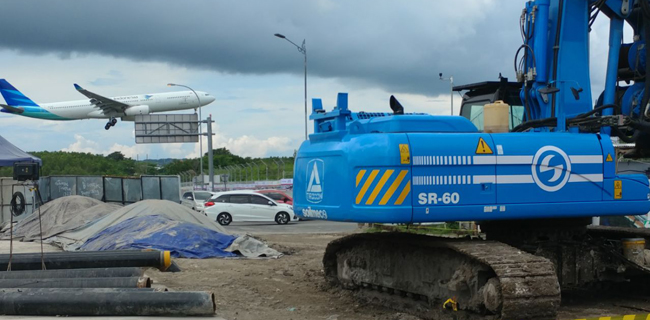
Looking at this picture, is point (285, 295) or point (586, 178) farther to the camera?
point (285, 295)

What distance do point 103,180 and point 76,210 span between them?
17.4ft

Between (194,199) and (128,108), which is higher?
(128,108)

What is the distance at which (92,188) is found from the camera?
2806 cm

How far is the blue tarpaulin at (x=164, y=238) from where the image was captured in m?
16.8

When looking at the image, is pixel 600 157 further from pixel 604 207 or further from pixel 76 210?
pixel 76 210

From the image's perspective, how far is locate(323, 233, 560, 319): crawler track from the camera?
7102 millimetres

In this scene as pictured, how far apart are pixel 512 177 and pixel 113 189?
22387 millimetres

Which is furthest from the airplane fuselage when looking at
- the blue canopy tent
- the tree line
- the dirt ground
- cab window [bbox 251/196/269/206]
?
the dirt ground

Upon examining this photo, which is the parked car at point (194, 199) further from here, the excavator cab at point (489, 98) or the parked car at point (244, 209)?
the excavator cab at point (489, 98)

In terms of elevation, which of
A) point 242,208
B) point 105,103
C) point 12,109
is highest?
point 105,103

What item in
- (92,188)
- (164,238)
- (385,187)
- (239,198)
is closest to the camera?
(385,187)

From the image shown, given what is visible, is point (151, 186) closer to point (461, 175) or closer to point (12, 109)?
point (461, 175)

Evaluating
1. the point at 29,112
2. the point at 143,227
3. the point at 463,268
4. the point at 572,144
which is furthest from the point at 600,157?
the point at 29,112

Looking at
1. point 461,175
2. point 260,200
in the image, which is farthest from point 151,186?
point 461,175
